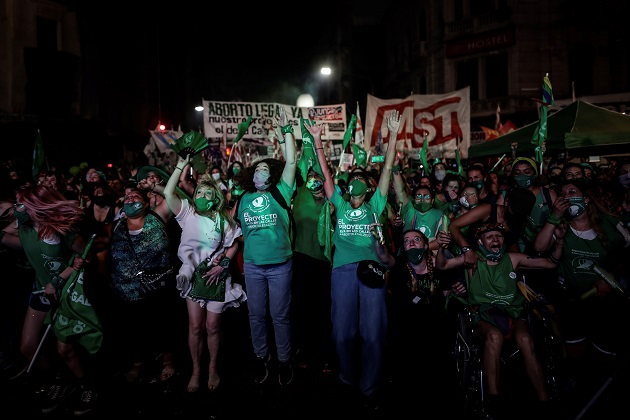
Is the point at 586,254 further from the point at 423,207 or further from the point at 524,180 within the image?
the point at 524,180

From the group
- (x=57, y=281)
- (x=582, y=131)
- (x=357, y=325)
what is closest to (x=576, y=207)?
(x=357, y=325)

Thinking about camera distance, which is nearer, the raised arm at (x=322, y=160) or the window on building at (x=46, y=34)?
the raised arm at (x=322, y=160)

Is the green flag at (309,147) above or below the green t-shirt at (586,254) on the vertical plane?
above

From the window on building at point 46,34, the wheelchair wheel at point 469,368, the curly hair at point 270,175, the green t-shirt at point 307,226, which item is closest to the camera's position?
the wheelchair wheel at point 469,368

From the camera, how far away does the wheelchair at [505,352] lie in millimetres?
3732

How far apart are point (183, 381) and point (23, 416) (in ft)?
4.38

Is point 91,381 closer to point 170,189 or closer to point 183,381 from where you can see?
point 183,381

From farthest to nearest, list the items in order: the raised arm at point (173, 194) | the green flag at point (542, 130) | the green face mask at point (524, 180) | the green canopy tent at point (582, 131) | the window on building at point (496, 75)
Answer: the window on building at point (496, 75) → the green canopy tent at point (582, 131) → the green flag at point (542, 130) → the green face mask at point (524, 180) → the raised arm at point (173, 194)

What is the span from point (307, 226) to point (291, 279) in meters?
0.87

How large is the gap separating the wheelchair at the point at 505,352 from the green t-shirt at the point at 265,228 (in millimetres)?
1757

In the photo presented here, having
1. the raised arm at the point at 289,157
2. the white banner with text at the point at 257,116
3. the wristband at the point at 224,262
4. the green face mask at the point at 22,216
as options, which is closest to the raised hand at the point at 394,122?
the raised arm at the point at 289,157

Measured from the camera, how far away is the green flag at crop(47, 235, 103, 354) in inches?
156

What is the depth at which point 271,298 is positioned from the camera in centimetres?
445

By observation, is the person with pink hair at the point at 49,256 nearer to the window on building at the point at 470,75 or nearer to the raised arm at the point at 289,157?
the raised arm at the point at 289,157
